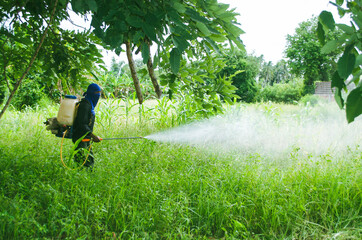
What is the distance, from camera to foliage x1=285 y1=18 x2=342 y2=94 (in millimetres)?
25234

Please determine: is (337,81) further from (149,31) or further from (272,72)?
(272,72)

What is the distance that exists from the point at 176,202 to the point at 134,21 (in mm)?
1652

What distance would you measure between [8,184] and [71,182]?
2.07ft

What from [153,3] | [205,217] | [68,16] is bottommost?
[205,217]

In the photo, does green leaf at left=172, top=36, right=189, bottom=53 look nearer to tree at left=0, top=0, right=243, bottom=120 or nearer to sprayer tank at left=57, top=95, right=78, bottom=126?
Answer: tree at left=0, top=0, right=243, bottom=120

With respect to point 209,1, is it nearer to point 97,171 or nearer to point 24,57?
point 97,171

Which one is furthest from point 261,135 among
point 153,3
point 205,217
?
point 153,3

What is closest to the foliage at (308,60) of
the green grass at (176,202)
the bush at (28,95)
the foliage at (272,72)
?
the bush at (28,95)

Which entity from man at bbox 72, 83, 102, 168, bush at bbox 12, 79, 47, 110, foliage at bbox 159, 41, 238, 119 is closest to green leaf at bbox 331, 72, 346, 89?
foliage at bbox 159, 41, 238, 119

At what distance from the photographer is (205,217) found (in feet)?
8.18

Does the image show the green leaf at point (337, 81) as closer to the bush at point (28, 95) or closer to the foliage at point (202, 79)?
the foliage at point (202, 79)

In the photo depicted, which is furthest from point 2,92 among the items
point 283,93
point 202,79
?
point 283,93

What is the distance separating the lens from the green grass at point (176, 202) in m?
2.24

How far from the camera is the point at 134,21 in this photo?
1622mm
